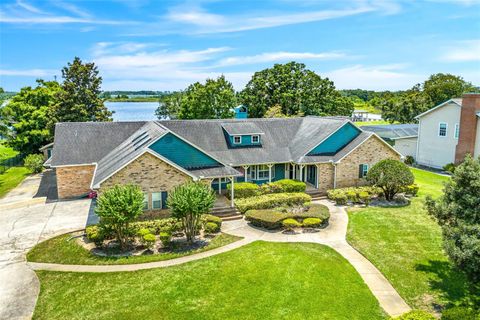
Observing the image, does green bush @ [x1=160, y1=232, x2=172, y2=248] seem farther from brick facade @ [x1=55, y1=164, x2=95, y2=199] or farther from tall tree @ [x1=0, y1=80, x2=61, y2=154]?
tall tree @ [x1=0, y1=80, x2=61, y2=154]

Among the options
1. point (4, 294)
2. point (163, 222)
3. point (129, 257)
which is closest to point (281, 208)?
point (163, 222)

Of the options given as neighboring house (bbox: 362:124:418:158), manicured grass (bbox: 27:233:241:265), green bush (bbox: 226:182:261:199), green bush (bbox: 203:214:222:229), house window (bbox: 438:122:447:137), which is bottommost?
manicured grass (bbox: 27:233:241:265)

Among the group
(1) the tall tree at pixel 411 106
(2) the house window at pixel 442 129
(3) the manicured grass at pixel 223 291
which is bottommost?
(3) the manicured grass at pixel 223 291

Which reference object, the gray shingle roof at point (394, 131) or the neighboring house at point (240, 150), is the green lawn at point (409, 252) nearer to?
the neighboring house at point (240, 150)

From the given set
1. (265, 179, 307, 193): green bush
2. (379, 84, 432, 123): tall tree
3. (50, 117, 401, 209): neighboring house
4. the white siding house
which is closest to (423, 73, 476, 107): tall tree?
(379, 84, 432, 123): tall tree

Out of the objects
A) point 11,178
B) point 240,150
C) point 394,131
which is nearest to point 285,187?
point 240,150

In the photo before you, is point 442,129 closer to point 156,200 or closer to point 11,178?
point 156,200

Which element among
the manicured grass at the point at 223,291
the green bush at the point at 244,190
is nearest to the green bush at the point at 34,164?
the green bush at the point at 244,190
